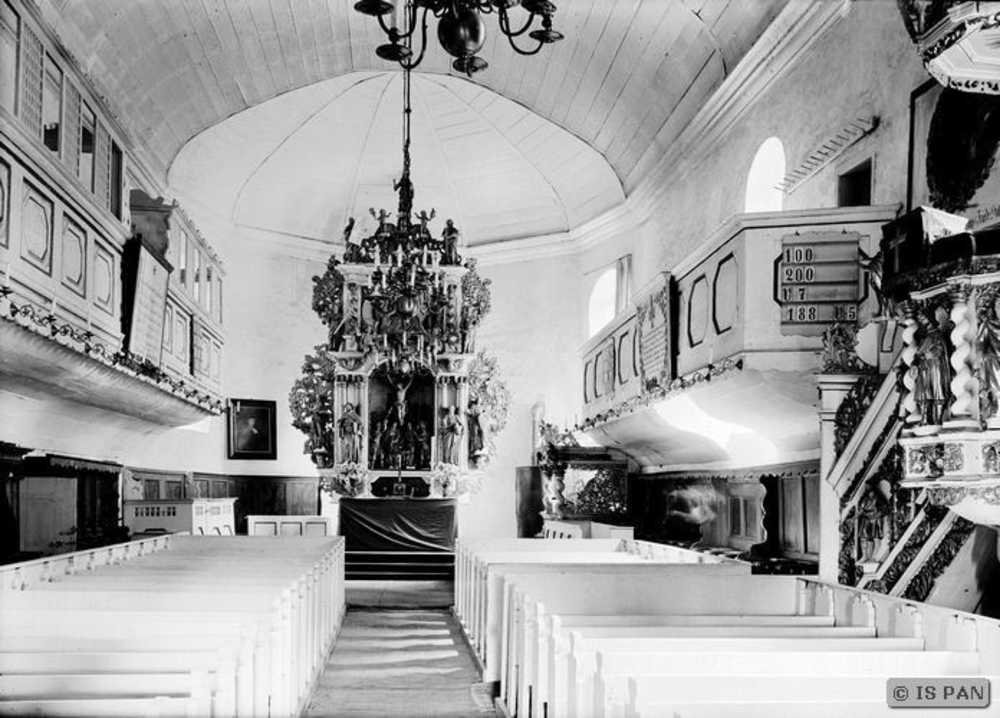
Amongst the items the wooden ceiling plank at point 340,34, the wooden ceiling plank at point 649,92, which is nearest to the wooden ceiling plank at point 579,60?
the wooden ceiling plank at point 649,92

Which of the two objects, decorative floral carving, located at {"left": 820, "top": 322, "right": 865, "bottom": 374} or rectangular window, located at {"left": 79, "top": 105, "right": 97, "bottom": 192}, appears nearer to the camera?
decorative floral carving, located at {"left": 820, "top": 322, "right": 865, "bottom": 374}

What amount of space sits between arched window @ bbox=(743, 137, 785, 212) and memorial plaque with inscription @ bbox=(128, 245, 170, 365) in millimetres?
6188

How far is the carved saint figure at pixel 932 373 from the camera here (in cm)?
492

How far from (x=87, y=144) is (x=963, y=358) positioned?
23.3 ft

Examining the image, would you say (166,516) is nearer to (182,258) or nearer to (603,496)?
(182,258)

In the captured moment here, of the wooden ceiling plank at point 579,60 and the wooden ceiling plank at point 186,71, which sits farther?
the wooden ceiling plank at point 579,60

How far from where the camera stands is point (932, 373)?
4969 millimetres

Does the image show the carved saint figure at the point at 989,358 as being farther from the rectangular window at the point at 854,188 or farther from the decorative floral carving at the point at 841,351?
the rectangular window at the point at 854,188

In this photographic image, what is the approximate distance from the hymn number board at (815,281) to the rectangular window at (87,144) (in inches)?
214

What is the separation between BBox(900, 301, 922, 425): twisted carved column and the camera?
510 cm

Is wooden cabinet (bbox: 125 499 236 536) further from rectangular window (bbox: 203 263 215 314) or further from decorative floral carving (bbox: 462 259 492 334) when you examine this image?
decorative floral carving (bbox: 462 259 492 334)

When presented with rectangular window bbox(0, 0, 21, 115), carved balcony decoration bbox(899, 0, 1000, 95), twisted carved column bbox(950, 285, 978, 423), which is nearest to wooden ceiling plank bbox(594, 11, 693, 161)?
rectangular window bbox(0, 0, 21, 115)

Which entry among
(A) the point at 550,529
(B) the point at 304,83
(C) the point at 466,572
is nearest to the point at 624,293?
(A) the point at 550,529

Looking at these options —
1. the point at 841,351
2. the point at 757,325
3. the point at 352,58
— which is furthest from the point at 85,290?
the point at 352,58
